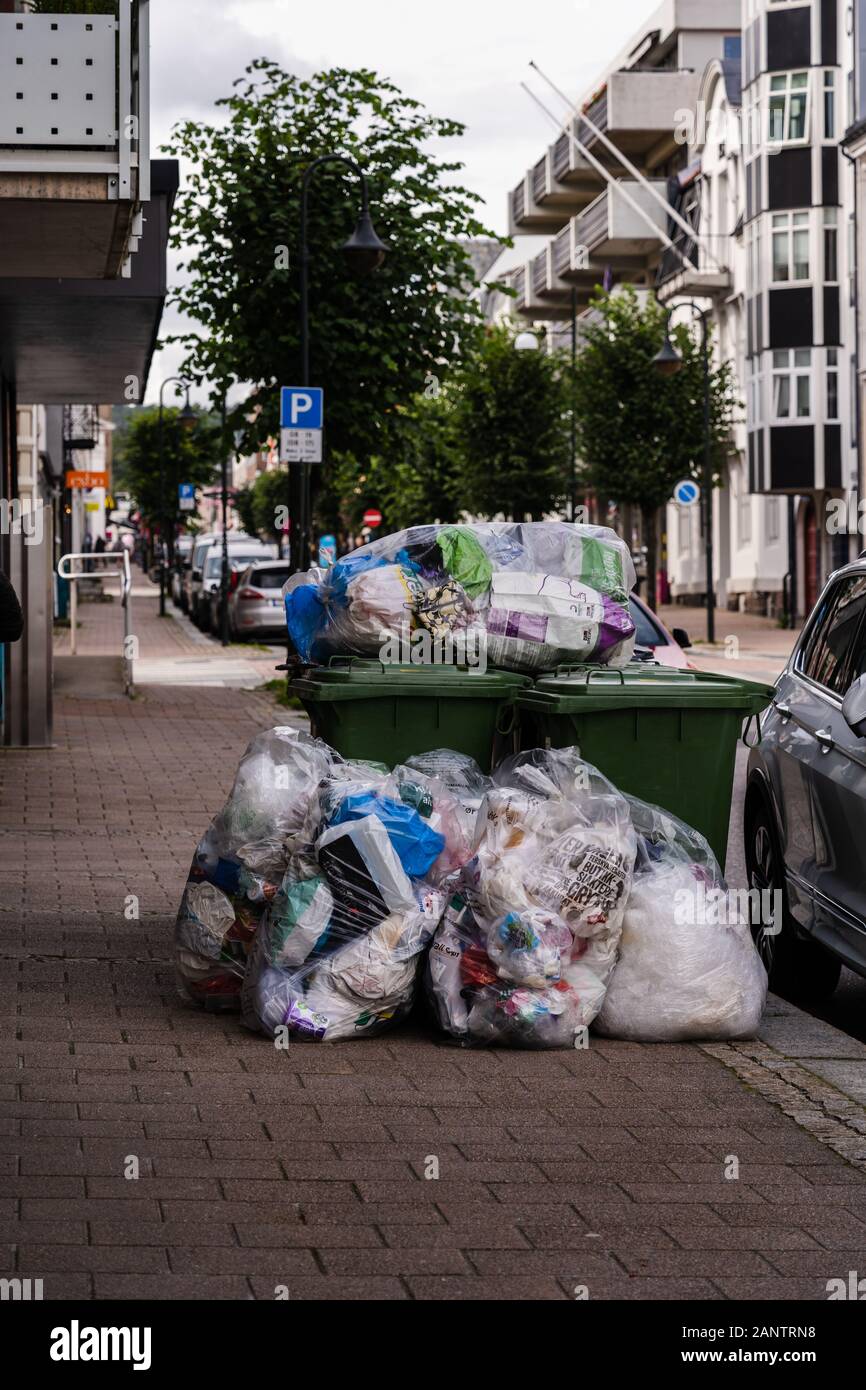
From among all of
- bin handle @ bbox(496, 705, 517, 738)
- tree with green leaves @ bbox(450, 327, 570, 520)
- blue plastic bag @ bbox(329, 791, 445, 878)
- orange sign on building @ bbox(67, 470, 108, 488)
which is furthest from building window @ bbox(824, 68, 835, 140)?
blue plastic bag @ bbox(329, 791, 445, 878)

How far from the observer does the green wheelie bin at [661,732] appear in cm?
746

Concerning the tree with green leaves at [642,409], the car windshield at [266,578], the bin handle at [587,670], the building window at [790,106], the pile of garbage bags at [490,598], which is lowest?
the bin handle at [587,670]

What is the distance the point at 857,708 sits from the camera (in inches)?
273

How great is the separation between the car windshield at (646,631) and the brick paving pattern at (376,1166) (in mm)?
7315

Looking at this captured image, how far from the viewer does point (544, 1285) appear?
14.7 ft

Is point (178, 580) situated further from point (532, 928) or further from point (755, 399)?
point (532, 928)

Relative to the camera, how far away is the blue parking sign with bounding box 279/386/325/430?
21156 millimetres

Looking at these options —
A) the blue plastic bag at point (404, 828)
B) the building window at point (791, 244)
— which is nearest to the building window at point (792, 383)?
the building window at point (791, 244)

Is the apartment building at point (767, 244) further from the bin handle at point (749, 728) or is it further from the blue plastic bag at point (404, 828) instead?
the blue plastic bag at point (404, 828)

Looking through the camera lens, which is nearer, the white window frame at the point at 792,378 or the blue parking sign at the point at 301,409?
the blue parking sign at the point at 301,409

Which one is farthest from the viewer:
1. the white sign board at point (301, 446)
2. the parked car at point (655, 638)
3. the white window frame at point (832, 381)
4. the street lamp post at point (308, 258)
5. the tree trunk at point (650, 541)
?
the tree trunk at point (650, 541)

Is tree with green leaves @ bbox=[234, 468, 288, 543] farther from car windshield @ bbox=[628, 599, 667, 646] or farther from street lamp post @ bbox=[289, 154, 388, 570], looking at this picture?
car windshield @ bbox=[628, 599, 667, 646]

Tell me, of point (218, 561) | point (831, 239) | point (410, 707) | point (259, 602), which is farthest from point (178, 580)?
point (410, 707)

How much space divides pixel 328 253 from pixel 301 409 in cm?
426
